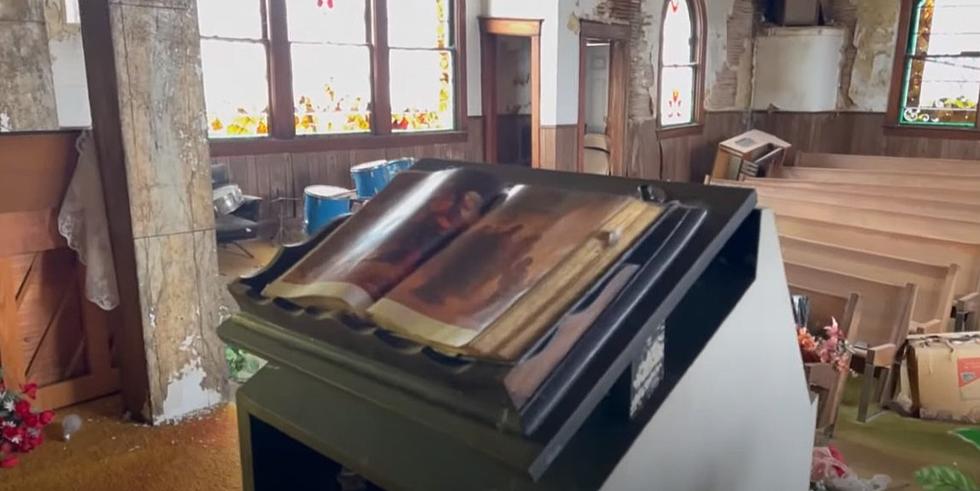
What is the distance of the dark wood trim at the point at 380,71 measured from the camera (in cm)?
586

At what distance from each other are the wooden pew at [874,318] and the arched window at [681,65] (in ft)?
14.3

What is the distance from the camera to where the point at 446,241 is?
1.12m

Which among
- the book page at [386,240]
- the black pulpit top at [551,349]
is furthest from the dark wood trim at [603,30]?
the black pulpit top at [551,349]

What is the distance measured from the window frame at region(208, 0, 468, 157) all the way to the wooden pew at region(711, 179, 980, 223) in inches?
104

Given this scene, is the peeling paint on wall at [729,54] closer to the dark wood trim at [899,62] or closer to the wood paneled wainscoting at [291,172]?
the dark wood trim at [899,62]

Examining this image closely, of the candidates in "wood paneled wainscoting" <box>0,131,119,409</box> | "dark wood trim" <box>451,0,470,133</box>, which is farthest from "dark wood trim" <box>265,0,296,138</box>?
"wood paneled wainscoting" <box>0,131,119,409</box>

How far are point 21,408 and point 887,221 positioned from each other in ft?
14.5

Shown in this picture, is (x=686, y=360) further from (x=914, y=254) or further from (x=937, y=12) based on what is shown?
(x=937, y=12)

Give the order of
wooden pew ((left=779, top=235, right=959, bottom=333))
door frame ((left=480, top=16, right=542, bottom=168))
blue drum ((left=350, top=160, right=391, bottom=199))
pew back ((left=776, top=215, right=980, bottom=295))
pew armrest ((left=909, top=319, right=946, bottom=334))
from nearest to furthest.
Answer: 1. pew armrest ((left=909, top=319, right=946, bottom=334))
2. wooden pew ((left=779, top=235, right=959, bottom=333))
3. pew back ((left=776, top=215, right=980, bottom=295))
4. blue drum ((left=350, top=160, right=391, bottom=199))
5. door frame ((left=480, top=16, right=542, bottom=168))

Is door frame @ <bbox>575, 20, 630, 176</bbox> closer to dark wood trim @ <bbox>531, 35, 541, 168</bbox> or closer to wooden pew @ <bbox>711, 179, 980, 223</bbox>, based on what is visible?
dark wood trim @ <bbox>531, 35, 541, 168</bbox>

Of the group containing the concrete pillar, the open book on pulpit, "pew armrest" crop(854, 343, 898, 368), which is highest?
the concrete pillar

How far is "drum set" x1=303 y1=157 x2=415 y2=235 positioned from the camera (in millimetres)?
4836

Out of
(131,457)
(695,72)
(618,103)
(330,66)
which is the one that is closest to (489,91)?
(618,103)

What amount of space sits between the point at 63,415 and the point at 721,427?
94.9 inches
